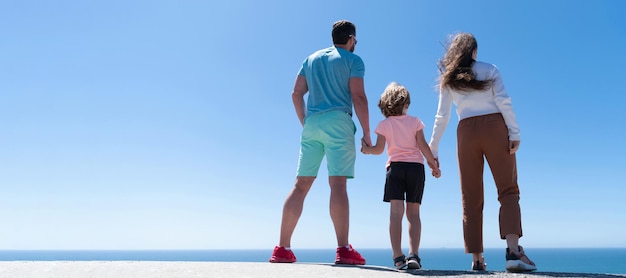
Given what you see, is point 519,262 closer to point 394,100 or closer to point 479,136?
point 479,136

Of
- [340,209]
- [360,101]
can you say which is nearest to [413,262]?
[340,209]

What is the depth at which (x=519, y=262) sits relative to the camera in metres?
4.45

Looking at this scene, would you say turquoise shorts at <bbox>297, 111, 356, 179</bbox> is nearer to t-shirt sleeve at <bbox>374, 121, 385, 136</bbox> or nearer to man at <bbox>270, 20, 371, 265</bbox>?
man at <bbox>270, 20, 371, 265</bbox>

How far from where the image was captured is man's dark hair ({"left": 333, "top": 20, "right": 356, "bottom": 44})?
575cm

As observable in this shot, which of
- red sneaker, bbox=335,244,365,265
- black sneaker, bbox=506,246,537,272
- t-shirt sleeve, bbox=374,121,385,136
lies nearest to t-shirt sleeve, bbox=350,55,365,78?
t-shirt sleeve, bbox=374,121,385,136

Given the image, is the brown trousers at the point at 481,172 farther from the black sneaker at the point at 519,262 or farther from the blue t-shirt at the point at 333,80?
the blue t-shirt at the point at 333,80

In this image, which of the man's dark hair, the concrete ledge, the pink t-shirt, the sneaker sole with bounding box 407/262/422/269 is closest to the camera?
the concrete ledge

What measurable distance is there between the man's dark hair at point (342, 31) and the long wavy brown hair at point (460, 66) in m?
1.09

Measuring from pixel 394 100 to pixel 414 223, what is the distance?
139cm

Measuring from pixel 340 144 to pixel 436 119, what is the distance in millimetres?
1164

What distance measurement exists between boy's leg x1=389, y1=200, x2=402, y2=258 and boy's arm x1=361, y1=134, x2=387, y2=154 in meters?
0.62

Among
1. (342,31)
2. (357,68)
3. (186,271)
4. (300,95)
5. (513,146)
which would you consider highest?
(342,31)

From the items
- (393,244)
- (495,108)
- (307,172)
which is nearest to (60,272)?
(307,172)

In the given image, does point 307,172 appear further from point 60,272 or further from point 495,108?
point 60,272
